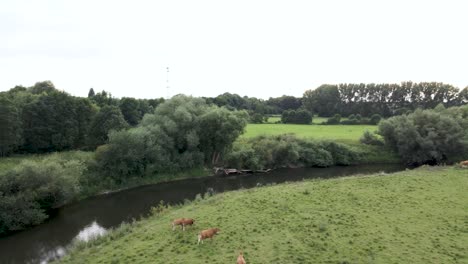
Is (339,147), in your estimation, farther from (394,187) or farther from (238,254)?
(238,254)

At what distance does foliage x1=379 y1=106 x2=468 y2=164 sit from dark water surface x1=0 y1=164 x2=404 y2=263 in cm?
693

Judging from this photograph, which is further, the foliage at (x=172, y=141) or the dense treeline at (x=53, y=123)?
the dense treeline at (x=53, y=123)

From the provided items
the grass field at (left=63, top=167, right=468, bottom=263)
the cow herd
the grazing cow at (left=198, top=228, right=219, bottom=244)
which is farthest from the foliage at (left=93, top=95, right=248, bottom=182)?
the grazing cow at (left=198, top=228, right=219, bottom=244)

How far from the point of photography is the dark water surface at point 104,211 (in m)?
23.8

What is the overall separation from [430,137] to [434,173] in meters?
21.8

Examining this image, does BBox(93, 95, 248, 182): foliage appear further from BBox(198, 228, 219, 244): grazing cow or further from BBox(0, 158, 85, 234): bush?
BBox(198, 228, 219, 244): grazing cow

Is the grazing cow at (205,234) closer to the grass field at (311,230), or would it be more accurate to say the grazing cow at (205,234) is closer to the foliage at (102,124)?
the grass field at (311,230)

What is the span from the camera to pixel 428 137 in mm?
55031

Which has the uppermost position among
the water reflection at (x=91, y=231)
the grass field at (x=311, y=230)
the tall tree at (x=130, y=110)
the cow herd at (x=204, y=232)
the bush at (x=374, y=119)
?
the tall tree at (x=130, y=110)

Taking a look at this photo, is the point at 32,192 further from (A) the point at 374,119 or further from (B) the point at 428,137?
(A) the point at 374,119

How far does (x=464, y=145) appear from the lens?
54.0 metres

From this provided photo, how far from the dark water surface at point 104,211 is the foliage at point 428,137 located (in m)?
6.93

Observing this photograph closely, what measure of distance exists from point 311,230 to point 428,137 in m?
44.2

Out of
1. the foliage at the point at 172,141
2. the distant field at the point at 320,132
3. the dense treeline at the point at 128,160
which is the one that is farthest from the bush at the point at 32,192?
the distant field at the point at 320,132
